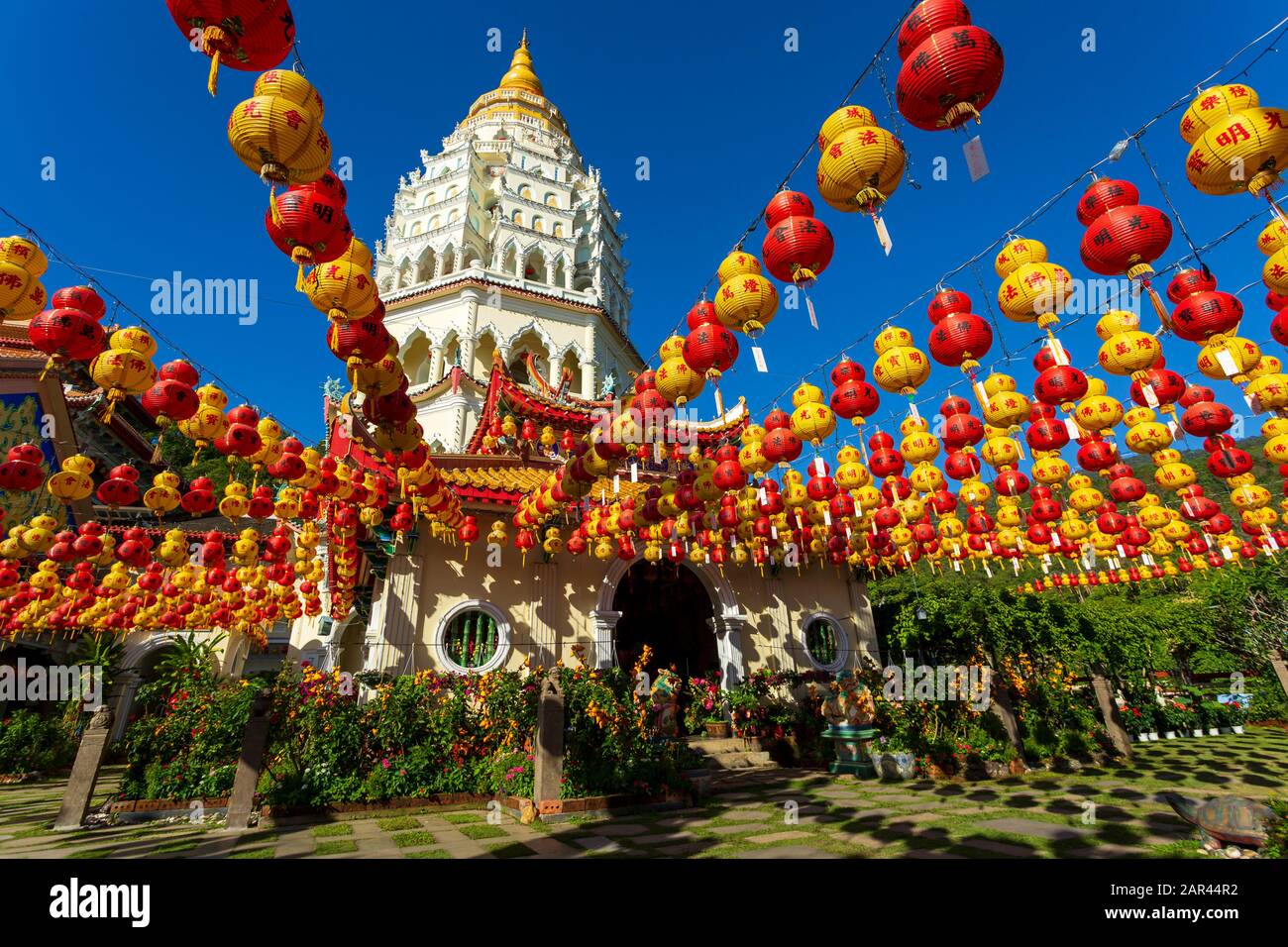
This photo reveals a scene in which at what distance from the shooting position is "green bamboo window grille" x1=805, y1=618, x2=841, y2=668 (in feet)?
48.7

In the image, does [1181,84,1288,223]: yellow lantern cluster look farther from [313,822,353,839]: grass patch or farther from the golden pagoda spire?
the golden pagoda spire

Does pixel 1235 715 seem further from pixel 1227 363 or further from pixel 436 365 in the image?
pixel 436 365

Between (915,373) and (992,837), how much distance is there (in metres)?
4.96

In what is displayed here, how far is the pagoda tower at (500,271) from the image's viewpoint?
22109 mm

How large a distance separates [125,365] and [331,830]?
585 cm

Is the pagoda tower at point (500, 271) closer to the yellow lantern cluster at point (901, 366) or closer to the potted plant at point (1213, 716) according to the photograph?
the yellow lantern cluster at point (901, 366)

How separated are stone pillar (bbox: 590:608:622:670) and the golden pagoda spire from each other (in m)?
30.4

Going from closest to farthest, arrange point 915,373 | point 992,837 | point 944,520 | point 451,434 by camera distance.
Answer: point 992,837
point 915,373
point 944,520
point 451,434

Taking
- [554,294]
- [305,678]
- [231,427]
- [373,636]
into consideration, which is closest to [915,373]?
[231,427]

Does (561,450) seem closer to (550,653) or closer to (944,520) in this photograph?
(550,653)

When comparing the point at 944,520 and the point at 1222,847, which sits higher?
the point at 944,520

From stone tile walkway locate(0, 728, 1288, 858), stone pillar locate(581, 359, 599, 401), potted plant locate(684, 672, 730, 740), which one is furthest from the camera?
stone pillar locate(581, 359, 599, 401)

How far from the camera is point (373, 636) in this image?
11391 millimetres

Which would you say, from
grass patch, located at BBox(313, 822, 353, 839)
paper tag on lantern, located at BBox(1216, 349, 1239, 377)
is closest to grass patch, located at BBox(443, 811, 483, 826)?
grass patch, located at BBox(313, 822, 353, 839)
